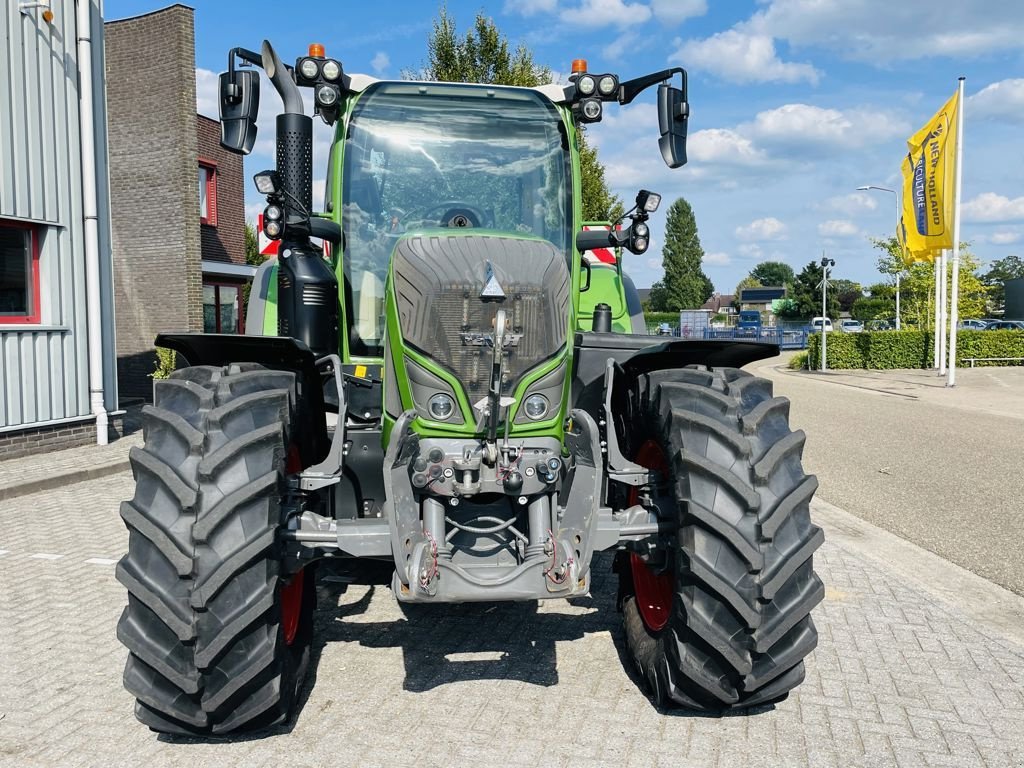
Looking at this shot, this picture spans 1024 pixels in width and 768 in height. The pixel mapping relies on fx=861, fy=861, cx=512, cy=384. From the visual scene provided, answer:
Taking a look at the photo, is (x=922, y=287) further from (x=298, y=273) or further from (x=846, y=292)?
(x=846, y=292)

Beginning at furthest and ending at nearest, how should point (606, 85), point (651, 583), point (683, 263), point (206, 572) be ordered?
point (683, 263) → point (606, 85) → point (651, 583) → point (206, 572)

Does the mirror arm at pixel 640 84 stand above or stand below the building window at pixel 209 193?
below

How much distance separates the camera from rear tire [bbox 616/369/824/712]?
10.1 ft

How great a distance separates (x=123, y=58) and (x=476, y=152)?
47.7 feet

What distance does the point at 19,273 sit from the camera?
31.3 feet

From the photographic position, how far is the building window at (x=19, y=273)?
9312mm

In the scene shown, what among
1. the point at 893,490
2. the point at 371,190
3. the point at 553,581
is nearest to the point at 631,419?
the point at 553,581

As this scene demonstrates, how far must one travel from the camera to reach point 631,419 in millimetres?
3961

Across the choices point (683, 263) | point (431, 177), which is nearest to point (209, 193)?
point (431, 177)

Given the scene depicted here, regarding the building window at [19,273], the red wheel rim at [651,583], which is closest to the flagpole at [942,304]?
the building window at [19,273]

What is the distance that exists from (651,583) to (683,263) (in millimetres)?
85538

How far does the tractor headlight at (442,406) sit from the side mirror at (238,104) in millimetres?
1878

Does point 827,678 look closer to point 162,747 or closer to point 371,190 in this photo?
point 162,747

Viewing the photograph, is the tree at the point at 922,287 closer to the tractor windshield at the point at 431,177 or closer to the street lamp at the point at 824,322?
the street lamp at the point at 824,322
